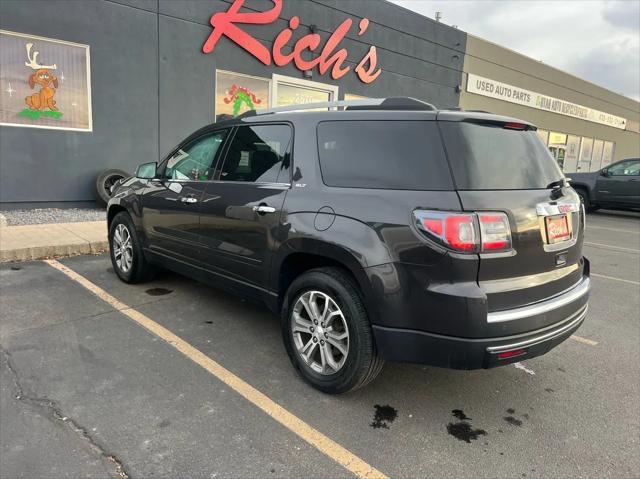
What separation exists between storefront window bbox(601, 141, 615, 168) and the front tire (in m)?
32.1

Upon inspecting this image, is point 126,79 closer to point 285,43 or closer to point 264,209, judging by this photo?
point 285,43

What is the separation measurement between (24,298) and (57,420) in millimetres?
2502

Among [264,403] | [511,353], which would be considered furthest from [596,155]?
[264,403]

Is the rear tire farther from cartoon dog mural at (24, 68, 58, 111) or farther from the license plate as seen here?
cartoon dog mural at (24, 68, 58, 111)

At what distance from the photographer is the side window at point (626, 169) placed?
13.3 metres

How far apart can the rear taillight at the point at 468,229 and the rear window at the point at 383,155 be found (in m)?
0.19

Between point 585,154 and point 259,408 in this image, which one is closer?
point 259,408

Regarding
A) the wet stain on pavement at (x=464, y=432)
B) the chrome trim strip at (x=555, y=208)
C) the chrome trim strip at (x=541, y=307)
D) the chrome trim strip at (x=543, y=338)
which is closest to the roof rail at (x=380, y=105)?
the chrome trim strip at (x=555, y=208)

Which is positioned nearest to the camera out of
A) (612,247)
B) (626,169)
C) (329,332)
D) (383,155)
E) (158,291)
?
(383,155)

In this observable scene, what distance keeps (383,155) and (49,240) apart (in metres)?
5.73

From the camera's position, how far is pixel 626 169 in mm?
13500

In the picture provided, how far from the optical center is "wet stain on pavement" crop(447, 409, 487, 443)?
272 cm

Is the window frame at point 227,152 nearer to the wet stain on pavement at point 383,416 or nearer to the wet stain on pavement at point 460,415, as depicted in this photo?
the wet stain on pavement at point 383,416

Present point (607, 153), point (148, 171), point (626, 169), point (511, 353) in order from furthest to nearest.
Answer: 1. point (607, 153)
2. point (626, 169)
3. point (148, 171)
4. point (511, 353)
